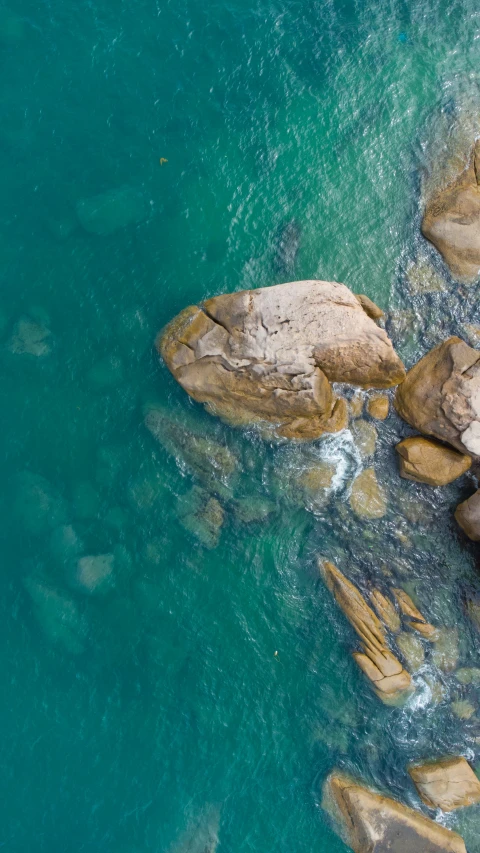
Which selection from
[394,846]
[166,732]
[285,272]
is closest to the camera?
[394,846]

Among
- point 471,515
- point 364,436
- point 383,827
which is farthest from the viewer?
point 364,436

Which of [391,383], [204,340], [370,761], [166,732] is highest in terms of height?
[204,340]

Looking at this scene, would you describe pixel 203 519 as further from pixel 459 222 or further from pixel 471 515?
pixel 459 222

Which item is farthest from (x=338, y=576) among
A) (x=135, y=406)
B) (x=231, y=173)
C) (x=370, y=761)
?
(x=231, y=173)

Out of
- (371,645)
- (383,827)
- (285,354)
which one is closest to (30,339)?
(285,354)

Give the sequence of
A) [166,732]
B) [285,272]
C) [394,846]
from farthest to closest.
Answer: [285,272]
[166,732]
[394,846]

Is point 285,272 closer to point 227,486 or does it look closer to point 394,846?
point 227,486
